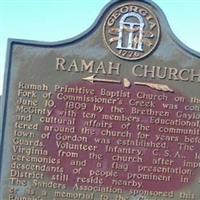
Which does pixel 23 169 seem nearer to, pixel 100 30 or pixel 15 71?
pixel 15 71

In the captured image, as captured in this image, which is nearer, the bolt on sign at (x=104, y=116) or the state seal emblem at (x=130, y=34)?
the bolt on sign at (x=104, y=116)

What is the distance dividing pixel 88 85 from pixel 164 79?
1.09m

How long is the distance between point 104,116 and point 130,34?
124 centimetres

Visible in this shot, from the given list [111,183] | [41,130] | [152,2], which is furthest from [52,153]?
[152,2]

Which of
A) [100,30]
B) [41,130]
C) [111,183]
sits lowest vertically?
[111,183]

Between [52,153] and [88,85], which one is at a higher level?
[88,85]

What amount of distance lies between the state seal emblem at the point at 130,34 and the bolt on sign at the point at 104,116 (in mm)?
A: 14

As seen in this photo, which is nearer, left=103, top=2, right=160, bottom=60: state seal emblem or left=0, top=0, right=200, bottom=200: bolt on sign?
left=0, top=0, right=200, bottom=200: bolt on sign

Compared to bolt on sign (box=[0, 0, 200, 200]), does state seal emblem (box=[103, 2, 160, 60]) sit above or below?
above

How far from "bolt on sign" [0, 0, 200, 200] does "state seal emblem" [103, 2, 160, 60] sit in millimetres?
14

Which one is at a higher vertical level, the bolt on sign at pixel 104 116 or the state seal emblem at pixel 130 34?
the state seal emblem at pixel 130 34

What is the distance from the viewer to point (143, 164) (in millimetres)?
8867

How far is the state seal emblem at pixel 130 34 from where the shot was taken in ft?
29.7

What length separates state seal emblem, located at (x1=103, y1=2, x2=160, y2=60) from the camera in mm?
9062
